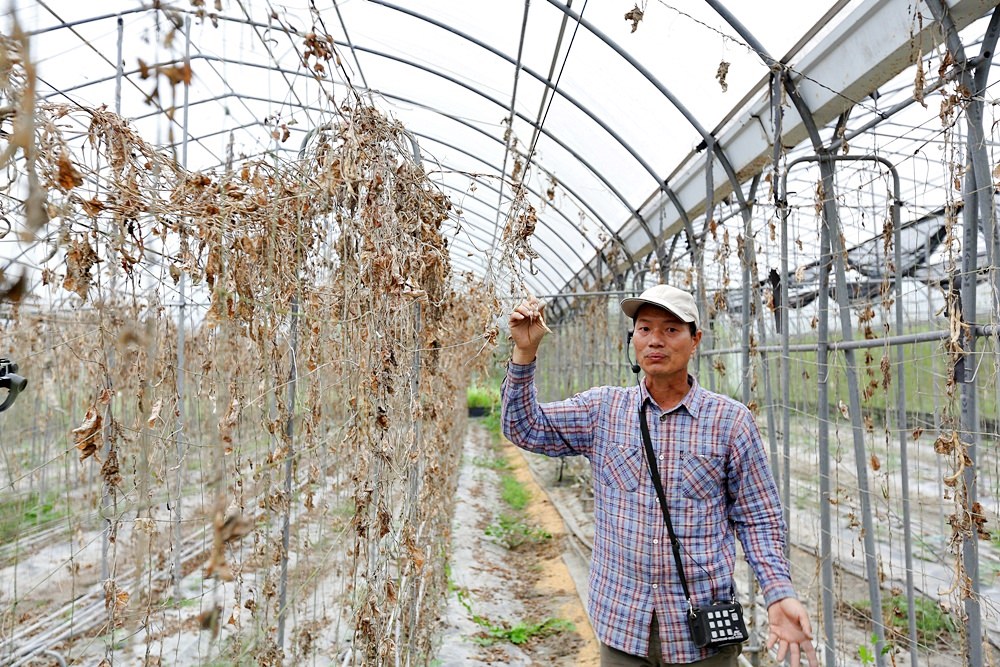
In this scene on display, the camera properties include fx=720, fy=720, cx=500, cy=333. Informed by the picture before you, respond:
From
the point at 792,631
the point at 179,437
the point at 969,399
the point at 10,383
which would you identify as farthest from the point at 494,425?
the point at 10,383

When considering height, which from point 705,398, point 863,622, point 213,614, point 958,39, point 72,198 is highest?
point 958,39

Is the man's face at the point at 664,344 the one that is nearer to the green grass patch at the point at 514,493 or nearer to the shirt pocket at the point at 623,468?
the shirt pocket at the point at 623,468

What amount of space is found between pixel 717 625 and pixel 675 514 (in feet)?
1.08

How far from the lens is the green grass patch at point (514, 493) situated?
1059 centimetres

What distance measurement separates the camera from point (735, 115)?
477cm

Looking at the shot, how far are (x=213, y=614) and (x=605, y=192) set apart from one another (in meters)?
7.13

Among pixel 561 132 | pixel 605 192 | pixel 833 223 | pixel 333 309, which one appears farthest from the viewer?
pixel 605 192

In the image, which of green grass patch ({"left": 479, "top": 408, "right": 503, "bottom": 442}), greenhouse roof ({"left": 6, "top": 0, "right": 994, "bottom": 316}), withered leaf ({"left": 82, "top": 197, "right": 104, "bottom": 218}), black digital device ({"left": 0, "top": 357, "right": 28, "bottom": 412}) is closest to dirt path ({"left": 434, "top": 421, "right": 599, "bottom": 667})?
greenhouse roof ({"left": 6, "top": 0, "right": 994, "bottom": 316})

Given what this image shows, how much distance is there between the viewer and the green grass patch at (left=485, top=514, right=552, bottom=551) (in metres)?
8.26

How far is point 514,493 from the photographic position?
11.2 meters

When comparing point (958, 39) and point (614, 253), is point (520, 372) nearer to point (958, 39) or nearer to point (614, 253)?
point (958, 39)

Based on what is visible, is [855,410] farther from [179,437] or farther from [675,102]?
[179,437]

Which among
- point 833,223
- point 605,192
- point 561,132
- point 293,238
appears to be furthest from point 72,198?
point 605,192

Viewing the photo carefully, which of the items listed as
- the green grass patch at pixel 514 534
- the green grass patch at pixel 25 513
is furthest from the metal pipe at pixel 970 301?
the green grass patch at pixel 514 534
